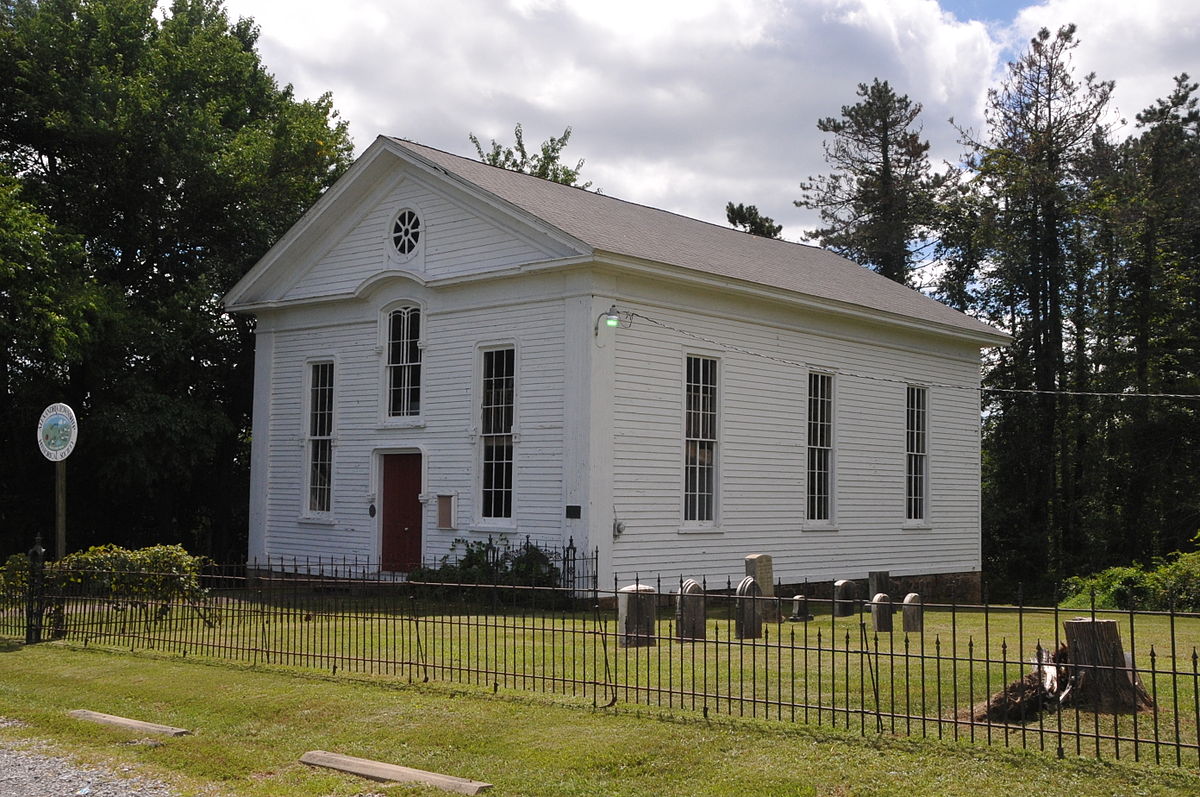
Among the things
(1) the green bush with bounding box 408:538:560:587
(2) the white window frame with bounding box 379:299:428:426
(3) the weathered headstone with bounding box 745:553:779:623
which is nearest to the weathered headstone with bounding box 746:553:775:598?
(3) the weathered headstone with bounding box 745:553:779:623

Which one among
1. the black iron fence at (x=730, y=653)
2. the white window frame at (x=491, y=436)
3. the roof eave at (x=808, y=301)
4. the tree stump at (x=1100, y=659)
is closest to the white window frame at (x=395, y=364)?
the white window frame at (x=491, y=436)

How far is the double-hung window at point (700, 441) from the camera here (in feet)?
66.0

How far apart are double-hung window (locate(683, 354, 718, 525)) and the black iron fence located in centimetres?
251

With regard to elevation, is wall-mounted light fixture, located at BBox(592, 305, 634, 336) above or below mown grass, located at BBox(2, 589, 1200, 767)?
above

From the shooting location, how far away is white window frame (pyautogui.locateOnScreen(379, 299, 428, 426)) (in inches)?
828

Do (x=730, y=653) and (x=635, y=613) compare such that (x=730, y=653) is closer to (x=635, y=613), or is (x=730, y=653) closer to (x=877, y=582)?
(x=635, y=613)

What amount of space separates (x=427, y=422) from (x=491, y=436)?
1.52m

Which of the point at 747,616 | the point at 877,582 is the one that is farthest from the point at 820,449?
the point at 747,616

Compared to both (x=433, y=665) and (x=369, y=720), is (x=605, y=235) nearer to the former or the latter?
(x=433, y=665)

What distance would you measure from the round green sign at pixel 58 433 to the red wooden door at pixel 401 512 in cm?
730

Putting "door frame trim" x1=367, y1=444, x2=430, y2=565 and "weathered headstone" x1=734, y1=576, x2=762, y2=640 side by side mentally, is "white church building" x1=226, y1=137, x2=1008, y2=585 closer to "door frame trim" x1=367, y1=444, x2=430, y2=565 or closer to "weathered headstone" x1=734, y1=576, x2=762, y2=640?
"door frame trim" x1=367, y1=444, x2=430, y2=565

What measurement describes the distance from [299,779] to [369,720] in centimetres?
145

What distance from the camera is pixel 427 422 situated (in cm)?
2084

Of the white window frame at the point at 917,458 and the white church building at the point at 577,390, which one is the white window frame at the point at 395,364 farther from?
the white window frame at the point at 917,458
